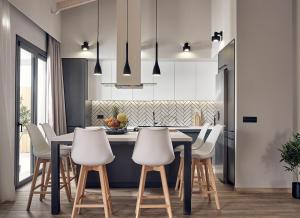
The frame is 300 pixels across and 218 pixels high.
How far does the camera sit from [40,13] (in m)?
5.76

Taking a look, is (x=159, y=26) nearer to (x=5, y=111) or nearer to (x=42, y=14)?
(x=42, y=14)

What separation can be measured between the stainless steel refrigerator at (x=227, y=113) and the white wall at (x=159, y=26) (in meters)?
1.40

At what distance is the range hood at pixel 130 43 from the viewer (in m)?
5.76

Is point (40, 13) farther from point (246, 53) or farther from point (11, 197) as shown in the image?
point (246, 53)

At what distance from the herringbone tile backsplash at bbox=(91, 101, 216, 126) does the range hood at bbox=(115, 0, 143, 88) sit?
5.25 feet

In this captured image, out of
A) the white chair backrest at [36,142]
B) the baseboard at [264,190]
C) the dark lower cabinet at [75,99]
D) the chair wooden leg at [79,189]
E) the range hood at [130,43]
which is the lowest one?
the baseboard at [264,190]

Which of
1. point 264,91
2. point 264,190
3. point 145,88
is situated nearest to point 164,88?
point 145,88

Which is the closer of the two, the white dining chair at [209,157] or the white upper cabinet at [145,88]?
the white dining chair at [209,157]

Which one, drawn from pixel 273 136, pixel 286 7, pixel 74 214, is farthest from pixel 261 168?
pixel 74 214

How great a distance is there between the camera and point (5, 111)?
4.31 metres

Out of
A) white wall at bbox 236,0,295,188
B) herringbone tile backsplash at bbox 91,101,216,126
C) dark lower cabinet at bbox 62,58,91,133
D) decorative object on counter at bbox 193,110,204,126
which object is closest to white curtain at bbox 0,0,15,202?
dark lower cabinet at bbox 62,58,91,133

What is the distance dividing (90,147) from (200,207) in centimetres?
164

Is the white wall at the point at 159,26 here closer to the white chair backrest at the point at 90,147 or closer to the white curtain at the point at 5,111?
the white curtain at the point at 5,111

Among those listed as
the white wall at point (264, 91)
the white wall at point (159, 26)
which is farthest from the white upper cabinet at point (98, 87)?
the white wall at point (264, 91)
